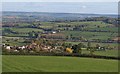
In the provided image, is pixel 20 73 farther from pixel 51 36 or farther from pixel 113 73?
pixel 51 36

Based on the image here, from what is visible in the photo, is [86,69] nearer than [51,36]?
Yes

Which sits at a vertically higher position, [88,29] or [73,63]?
[88,29]

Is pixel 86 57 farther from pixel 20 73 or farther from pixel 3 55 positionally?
pixel 20 73

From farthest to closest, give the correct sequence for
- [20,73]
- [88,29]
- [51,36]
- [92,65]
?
[88,29], [51,36], [92,65], [20,73]

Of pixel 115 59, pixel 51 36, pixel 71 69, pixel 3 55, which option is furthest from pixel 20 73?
pixel 51 36

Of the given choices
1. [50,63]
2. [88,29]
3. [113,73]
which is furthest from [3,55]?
[88,29]

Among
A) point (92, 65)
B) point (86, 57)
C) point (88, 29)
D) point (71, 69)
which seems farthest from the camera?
point (88, 29)
